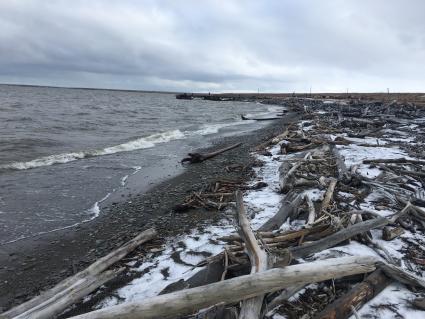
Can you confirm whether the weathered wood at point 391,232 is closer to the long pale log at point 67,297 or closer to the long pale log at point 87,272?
the long pale log at point 87,272

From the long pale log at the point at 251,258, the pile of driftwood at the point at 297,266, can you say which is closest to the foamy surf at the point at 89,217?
the pile of driftwood at the point at 297,266

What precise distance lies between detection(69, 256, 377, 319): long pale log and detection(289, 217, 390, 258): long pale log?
65 centimetres

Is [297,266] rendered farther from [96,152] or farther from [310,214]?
[96,152]

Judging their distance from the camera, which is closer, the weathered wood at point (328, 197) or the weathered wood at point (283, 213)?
the weathered wood at point (283, 213)

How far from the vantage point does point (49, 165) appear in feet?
42.8

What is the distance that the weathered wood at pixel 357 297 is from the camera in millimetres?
3291

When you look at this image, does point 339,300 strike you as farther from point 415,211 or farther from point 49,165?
point 49,165

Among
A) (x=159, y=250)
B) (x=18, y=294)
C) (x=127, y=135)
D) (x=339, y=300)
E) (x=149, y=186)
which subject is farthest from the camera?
(x=127, y=135)

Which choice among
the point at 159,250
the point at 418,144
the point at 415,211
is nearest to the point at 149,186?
the point at 159,250

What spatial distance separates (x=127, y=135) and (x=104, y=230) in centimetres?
1659

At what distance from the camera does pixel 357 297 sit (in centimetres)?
349

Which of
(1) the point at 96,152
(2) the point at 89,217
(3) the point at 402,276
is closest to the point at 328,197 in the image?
(3) the point at 402,276

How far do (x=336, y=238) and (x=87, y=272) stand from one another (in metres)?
3.37

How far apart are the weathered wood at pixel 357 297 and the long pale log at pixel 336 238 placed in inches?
30.9
